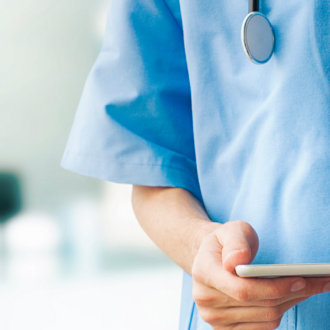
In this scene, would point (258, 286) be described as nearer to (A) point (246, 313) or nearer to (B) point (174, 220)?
(A) point (246, 313)

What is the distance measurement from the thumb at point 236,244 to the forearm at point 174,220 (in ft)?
0.29

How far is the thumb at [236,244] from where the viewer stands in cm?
28

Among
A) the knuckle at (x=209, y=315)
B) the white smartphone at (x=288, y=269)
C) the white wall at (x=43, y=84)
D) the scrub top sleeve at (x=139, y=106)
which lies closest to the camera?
the white smartphone at (x=288, y=269)

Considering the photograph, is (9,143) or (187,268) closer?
(187,268)

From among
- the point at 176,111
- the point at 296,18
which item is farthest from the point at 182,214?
the point at 296,18

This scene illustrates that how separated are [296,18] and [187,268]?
334mm

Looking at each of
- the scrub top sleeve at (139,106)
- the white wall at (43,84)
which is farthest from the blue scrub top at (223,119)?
the white wall at (43,84)

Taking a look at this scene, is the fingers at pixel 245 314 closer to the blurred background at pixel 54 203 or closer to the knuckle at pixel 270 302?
the knuckle at pixel 270 302

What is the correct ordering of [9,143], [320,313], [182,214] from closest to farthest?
1. [320,313]
2. [182,214]
3. [9,143]

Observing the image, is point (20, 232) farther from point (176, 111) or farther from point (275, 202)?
point (275, 202)

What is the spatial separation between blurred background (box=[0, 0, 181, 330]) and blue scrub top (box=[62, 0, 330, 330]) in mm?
490

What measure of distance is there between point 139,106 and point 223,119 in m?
0.14

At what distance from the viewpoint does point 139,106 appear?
540mm

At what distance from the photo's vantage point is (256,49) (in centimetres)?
39
